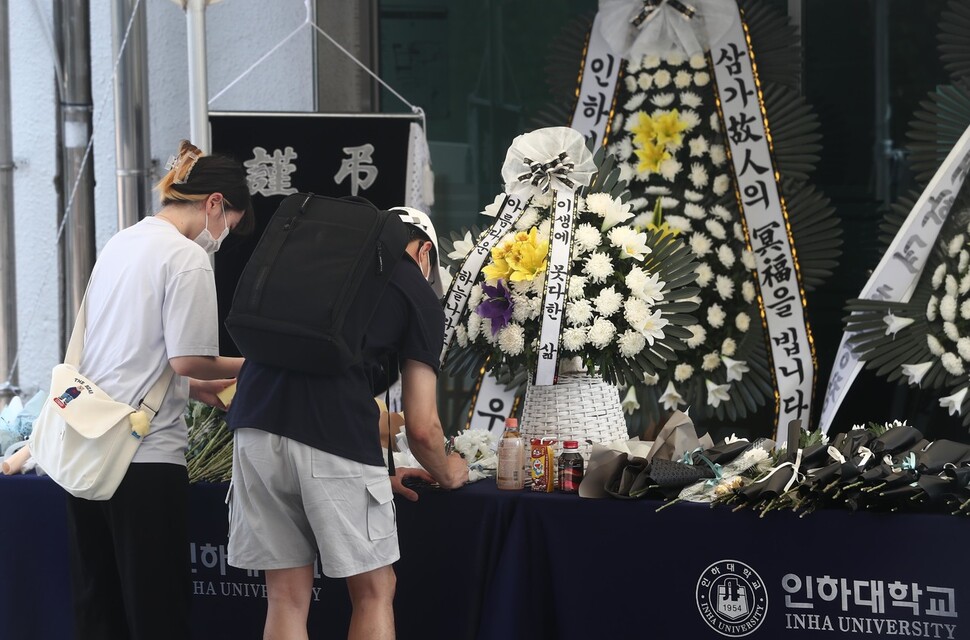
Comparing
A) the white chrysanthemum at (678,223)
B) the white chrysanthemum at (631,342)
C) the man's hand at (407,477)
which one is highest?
the white chrysanthemum at (678,223)

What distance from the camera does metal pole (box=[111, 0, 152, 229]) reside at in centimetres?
505

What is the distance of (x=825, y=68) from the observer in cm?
496

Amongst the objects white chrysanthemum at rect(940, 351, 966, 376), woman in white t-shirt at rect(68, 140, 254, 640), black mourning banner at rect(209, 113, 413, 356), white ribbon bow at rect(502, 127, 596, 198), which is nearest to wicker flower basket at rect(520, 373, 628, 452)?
white ribbon bow at rect(502, 127, 596, 198)

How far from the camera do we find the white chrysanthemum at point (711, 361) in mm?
4723

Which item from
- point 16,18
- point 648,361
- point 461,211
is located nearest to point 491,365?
point 648,361

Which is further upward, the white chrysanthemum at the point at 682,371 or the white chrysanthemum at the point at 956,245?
the white chrysanthemum at the point at 956,245

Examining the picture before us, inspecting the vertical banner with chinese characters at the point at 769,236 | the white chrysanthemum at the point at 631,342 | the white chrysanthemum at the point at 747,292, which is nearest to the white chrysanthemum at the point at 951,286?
the vertical banner with chinese characters at the point at 769,236

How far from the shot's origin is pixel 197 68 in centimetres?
402

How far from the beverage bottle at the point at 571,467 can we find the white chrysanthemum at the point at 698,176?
1996 mm

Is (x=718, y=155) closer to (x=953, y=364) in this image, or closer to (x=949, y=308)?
(x=949, y=308)

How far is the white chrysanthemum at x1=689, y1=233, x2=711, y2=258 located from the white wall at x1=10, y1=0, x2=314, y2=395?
1.86 metres

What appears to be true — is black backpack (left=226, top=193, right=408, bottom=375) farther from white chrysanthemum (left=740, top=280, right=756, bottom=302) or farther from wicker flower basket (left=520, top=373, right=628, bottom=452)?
white chrysanthemum (left=740, top=280, right=756, bottom=302)

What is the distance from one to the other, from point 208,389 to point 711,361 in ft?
7.28

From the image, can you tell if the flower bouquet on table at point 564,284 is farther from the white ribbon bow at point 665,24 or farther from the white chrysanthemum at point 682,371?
the white ribbon bow at point 665,24
